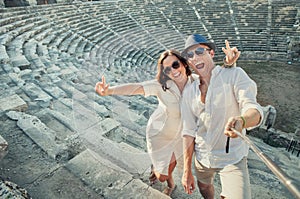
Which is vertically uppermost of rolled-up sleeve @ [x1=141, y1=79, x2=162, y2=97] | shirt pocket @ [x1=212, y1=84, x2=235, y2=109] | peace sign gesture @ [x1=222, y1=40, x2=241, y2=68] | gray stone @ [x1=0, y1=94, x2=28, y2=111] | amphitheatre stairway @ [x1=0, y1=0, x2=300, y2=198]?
peace sign gesture @ [x1=222, y1=40, x2=241, y2=68]

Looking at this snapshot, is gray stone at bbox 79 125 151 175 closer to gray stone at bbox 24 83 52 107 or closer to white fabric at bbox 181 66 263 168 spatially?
white fabric at bbox 181 66 263 168

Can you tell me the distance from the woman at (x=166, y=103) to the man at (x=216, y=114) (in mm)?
141

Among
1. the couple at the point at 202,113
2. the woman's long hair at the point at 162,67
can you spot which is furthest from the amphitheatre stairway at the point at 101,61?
the woman's long hair at the point at 162,67

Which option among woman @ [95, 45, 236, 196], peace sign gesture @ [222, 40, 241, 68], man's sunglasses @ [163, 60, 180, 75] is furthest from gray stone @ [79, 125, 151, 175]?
peace sign gesture @ [222, 40, 241, 68]

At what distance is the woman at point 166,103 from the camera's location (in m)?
2.45

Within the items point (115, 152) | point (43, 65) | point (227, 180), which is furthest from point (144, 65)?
point (227, 180)

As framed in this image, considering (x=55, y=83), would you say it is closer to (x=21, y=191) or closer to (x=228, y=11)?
(x=21, y=191)

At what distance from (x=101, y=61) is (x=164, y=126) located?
8.84 meters

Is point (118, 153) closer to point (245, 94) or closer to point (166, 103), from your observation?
point (166, 103)

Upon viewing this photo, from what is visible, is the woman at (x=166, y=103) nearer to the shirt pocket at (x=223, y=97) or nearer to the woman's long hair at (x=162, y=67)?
the woman's long hair at (x=162, y=67)

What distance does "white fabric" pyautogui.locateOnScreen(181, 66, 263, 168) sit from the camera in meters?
2.08

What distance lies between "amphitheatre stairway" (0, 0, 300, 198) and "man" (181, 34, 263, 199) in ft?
2.34

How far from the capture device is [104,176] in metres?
2.65

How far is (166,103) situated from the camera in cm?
247
